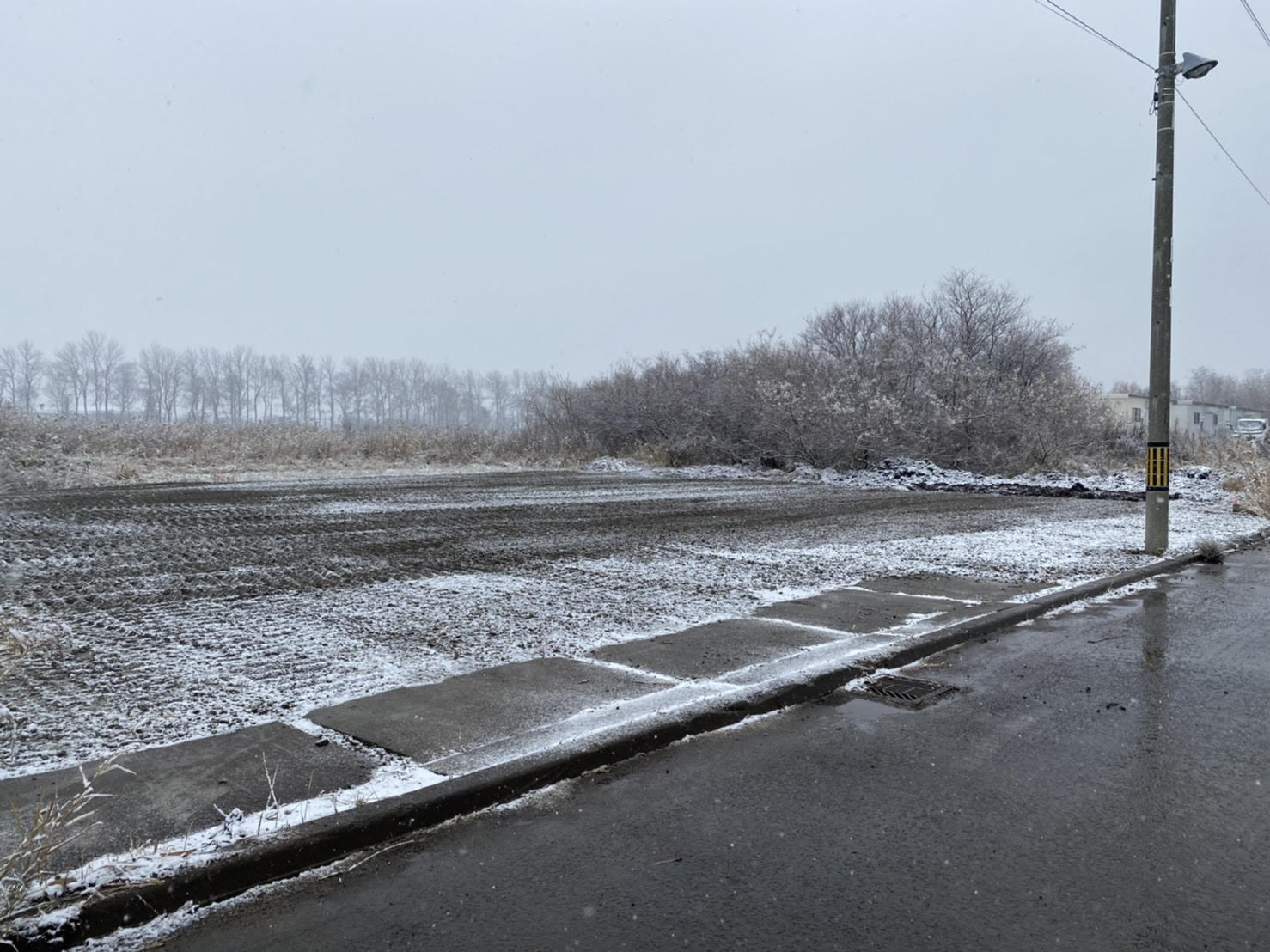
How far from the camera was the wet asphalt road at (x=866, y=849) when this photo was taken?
2.89 m

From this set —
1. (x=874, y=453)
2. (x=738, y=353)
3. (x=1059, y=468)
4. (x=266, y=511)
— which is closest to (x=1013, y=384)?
(x=1059, y=468)

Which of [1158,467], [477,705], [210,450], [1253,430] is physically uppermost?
[1253,430]

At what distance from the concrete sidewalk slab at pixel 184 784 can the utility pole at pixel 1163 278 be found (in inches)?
442

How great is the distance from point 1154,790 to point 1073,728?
86 centimetres

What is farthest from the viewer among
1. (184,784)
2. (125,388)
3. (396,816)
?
(125,388)

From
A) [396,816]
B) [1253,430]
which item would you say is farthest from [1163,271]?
[1253,430]

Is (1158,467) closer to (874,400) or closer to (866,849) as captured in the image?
(866,849)

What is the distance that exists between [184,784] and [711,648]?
3669 millimetres

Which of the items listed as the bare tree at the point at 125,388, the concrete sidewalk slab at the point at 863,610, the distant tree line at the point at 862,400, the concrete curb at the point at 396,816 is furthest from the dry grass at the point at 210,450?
the bare tree at the point at 125,388

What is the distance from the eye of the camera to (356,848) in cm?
346

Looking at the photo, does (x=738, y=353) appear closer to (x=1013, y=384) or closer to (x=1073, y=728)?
(x=1013, y=384)

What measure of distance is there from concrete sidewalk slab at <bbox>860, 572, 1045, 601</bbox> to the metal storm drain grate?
284 centimetres

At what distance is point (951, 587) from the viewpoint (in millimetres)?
8977

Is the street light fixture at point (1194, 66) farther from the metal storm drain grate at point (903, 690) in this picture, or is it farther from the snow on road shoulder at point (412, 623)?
the metal storm drain grate at point (903, 690)
